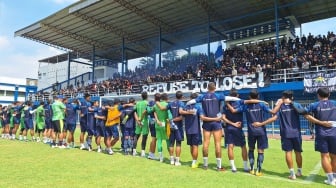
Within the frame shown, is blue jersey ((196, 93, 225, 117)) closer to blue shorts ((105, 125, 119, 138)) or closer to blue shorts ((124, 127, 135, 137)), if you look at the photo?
blue shorts ((124, 127, 135, 137))

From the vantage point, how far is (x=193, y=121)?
7.24m

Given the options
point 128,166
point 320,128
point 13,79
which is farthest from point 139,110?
point 13,79

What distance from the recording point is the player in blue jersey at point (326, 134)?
5.67 metres

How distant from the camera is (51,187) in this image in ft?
16.2

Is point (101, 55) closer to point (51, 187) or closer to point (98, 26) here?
point (98, 26)

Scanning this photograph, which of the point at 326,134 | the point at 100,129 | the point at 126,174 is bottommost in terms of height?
the point at 126,174

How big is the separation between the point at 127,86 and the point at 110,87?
3095mm

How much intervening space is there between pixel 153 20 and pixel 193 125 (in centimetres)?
2488

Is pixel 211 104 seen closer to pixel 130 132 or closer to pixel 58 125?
pixel 130 132

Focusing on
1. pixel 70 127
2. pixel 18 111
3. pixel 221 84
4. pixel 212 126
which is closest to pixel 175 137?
pixel 212 126

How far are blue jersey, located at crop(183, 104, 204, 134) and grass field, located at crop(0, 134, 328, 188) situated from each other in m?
0.89

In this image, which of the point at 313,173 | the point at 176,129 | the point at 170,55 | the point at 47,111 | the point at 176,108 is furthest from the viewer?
the point at 170,55

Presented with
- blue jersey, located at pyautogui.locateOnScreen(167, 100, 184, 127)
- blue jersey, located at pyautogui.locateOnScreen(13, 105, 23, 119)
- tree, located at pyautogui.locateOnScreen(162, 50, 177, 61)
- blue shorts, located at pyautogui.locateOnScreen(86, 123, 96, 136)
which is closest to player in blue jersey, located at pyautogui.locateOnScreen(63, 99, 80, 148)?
blue shorts, located at pyautogui.locateOnScreen(86, 123, 96, 136)

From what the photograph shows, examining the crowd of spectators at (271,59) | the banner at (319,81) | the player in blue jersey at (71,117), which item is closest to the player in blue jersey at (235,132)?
the player in blue jersey at (71,117)
